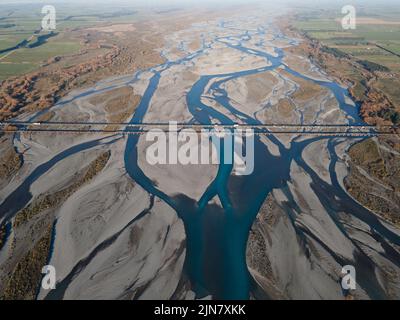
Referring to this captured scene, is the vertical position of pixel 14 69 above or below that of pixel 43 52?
below

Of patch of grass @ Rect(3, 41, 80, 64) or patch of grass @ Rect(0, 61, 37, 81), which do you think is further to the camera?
patch of grass @ Rect(3, 41, 80, 64)

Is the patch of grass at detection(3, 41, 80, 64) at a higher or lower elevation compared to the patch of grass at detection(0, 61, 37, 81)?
higher

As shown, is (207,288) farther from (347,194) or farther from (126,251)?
(347,194)

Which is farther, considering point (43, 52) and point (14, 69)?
point (43, 52)

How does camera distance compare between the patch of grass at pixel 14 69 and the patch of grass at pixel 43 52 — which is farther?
the patch of grass at pixel 43 52

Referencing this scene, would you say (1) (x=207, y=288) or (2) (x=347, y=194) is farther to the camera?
(2) (x=347, y=194)

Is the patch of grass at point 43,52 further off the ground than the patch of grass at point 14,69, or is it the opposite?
the patch of grass at point 43,52
